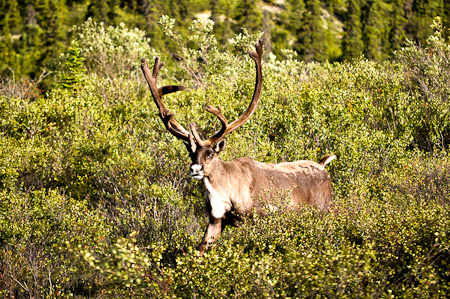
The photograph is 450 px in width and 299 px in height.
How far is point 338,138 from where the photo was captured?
51.9 feet

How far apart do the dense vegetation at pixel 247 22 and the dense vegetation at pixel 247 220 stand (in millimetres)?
63620

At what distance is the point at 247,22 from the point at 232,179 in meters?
91.2

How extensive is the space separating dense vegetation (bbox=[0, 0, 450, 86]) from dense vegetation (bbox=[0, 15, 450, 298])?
209 feet

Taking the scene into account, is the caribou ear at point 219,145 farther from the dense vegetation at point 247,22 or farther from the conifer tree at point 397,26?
the conifer tree at point 397,26

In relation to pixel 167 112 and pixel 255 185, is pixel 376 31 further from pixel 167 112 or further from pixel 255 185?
pixel 255 185

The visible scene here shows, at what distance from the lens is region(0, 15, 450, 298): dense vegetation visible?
7.93 meters

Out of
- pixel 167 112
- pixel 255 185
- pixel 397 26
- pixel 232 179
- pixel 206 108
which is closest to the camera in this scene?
pixel 206 108

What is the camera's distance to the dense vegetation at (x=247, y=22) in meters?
89.9

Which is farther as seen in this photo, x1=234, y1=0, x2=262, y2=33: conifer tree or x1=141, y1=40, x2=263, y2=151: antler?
x1=234, y1=0, x2=262, y2=33: conifer tree

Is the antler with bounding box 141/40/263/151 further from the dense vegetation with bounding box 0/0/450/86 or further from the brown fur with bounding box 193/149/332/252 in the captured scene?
the dense vegetation with bounding box 0/0/450/86

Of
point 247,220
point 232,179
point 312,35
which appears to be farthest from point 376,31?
point 247,220

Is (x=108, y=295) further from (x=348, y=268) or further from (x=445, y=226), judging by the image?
(x=445, y=226)

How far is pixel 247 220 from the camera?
411 inches

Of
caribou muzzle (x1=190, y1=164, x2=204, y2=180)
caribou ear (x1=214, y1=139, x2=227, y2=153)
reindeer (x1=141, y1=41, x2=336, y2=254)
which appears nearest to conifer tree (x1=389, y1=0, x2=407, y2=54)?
reindeer (x1=141, y1=41, x2=336, y2=254)
